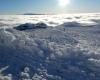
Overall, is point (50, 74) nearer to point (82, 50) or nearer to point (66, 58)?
point (66, 58)

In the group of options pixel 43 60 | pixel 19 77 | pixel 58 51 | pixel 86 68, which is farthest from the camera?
pixel 58 51

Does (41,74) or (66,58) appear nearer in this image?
(41,74)

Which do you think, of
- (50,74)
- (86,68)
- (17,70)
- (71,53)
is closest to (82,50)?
(71,53)

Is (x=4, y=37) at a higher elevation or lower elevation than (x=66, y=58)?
higher

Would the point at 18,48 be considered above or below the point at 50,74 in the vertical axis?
above

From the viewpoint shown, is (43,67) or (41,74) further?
(43,67)

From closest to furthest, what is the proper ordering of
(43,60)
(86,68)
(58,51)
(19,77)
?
1. (19,77)
2. (86,68)
3. (43,60)
4. (58,51)

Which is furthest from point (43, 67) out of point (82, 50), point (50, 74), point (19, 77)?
point (82, 50)

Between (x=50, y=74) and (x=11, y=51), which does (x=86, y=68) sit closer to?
(x=50, y=74)

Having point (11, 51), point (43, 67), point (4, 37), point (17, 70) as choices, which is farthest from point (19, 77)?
point (4, 37)
